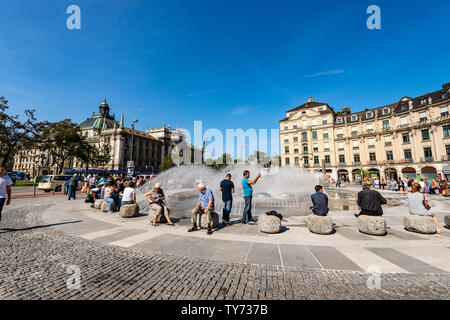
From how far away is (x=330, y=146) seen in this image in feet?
165

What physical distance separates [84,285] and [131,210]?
5.99m

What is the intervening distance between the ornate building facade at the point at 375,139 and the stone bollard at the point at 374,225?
32.1 metres

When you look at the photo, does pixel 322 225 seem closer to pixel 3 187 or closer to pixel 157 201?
pixel 157 201

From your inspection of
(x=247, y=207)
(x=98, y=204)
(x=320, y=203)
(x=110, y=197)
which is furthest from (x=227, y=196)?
(x=98, y=204)

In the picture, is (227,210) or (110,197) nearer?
(227,210)

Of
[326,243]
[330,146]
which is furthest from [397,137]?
[326,243]

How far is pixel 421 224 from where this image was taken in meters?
6.12

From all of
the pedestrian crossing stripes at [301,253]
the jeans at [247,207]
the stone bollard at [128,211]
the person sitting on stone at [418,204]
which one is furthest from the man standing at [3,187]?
the person sitting on stone at [418,204]

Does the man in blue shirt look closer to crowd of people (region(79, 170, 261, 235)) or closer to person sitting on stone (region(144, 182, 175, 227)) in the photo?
crowd of people (region(79, 170, 261, 235))

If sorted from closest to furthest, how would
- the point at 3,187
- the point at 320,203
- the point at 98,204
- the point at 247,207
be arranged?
the point at 3,187
the point at 320,203
the point at 247,207
the point at 98,204

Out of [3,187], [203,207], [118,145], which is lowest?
[203,207]

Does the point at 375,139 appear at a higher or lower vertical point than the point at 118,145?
lower

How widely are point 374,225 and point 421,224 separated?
5.45 feet

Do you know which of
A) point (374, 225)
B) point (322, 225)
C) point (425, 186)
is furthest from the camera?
point (425, 186)
